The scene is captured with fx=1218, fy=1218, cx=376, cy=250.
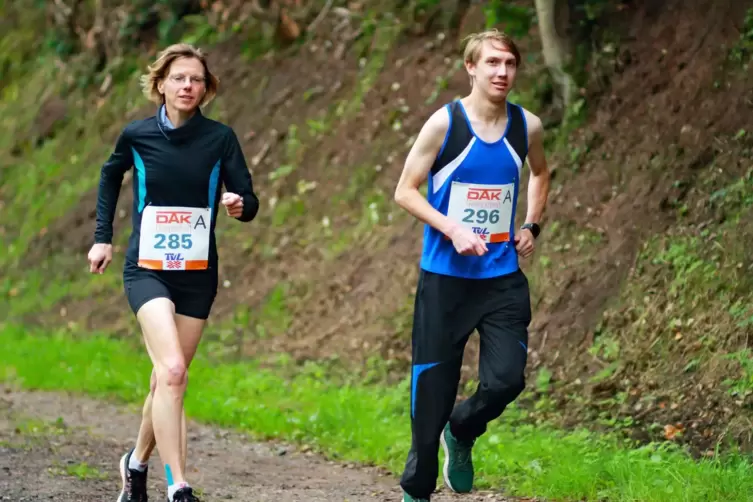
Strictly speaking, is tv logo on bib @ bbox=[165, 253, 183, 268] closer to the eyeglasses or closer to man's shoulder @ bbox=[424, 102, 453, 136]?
the eyeglasses

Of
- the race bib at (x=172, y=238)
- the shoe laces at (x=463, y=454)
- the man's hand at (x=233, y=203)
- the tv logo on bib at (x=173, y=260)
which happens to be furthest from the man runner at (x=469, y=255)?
the tv logo on bib at (x=173, y=260)

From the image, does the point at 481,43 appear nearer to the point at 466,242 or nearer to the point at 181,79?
the point at 466,242

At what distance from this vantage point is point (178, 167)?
6.33 meters

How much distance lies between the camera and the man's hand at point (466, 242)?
18.7ft

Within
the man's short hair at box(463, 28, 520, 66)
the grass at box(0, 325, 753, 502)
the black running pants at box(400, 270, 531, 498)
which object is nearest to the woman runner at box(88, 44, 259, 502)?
the black running pants at box(400, 270, 531, 498)

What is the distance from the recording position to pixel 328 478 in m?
7.82

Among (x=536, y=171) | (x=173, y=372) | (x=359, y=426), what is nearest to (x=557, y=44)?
(x=359, y=426)

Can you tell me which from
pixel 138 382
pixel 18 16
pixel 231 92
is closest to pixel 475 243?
pixel 138 382

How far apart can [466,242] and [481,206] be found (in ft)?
1.06

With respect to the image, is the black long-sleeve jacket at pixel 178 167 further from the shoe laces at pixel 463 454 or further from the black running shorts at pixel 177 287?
the shoe laces at pixel 463 454

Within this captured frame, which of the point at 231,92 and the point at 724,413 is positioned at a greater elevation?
the point at 231,92

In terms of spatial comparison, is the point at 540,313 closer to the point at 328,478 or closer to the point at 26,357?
the point at 328,478

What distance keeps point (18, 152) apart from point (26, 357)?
26.8 ft

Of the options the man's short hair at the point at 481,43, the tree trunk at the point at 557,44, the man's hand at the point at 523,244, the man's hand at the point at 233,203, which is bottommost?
the man's hand at the point at 523,244
